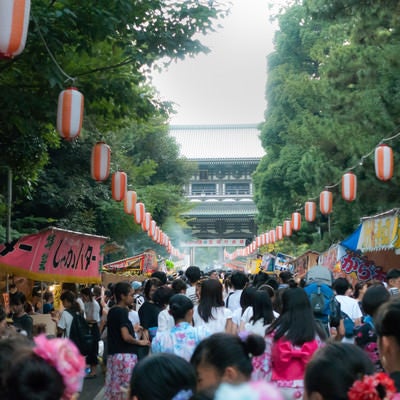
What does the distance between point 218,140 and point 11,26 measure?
6043 cm

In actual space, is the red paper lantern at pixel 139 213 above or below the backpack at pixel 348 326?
above

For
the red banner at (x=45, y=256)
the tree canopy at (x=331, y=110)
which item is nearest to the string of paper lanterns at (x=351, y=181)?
the tree canopy at (x=331, y=110)

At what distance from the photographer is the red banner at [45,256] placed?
9703 millimetres

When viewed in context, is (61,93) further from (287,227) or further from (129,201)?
(287,227)

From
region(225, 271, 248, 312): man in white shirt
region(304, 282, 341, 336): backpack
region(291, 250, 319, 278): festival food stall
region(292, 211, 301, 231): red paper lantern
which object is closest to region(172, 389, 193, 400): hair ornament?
region(304, 282, 341, 336): backpack

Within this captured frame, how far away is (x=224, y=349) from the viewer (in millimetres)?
3846

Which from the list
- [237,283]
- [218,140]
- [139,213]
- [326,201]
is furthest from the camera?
[218,140]

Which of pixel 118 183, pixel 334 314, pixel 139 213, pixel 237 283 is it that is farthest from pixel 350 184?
pixel 334 314

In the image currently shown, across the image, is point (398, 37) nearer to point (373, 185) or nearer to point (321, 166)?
point (373, 185)

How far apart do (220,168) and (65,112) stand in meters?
46.5

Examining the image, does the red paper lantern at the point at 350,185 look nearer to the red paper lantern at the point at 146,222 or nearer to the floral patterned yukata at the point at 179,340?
the red paper lantern at the point at 146,222

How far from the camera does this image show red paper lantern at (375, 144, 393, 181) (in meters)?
14.5

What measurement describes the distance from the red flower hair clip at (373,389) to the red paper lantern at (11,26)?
5.30 meters

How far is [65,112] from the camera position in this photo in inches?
365
